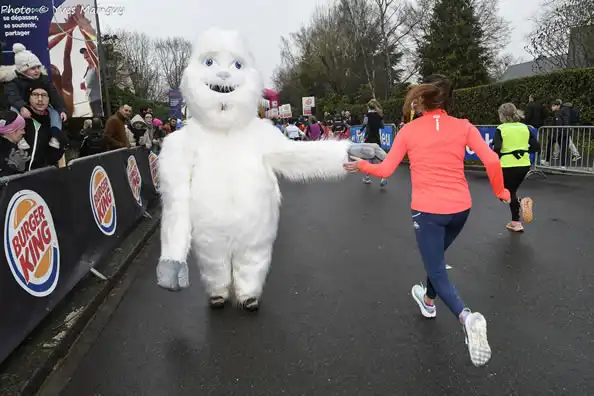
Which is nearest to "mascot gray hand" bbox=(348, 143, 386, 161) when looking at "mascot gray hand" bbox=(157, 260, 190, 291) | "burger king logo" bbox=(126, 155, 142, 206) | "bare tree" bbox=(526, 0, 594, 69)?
"mascot gray hand" bbox=(157, 260, 190, 291)

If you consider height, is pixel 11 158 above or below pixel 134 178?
above

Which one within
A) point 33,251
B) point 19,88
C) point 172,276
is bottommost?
point 172,276

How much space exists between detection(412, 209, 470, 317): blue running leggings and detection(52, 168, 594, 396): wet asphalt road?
393 millimetres

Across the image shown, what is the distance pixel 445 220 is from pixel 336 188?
8051 millimetres

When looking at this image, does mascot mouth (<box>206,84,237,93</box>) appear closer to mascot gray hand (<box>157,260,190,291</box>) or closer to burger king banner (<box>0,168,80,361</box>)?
mascot gray hand (<box>157,260,190,291</box>)

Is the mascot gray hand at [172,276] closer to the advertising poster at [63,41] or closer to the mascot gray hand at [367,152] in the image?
the mascot gray hand at [367,152]

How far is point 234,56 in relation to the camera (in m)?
4.03

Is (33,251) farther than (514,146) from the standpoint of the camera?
No

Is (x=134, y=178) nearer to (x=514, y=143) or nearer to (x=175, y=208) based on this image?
(x=175, y=208)

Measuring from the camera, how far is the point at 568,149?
38.7ft

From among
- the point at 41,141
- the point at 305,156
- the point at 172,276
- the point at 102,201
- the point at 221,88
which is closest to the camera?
the point at 172,276

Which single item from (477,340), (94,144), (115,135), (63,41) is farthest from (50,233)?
(63,41)

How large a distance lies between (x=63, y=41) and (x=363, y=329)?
11357 mm

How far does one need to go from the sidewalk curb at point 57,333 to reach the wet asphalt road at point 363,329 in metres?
0.21
